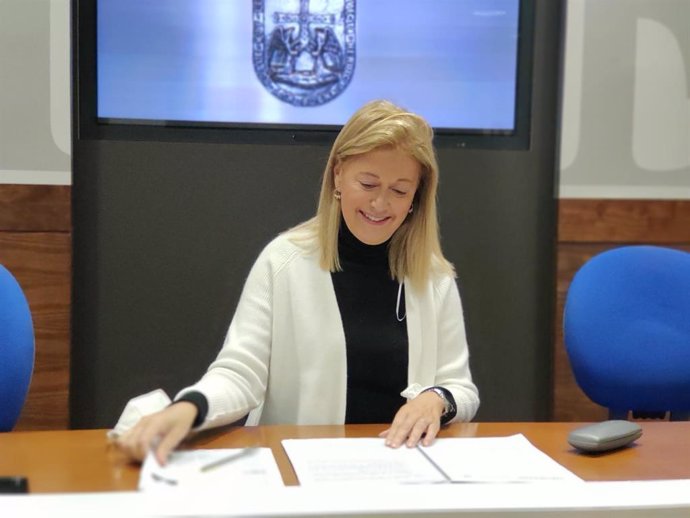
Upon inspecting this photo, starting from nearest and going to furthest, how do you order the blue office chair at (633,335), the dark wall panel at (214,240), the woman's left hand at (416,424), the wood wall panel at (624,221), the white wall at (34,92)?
the woman's left hand at (416,424) → the blue office chair at (633,335) → the white wall at (34,92) → the dark wall panel at (214,240) → the wood wall panel at (624,221)

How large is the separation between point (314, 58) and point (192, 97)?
1.45ft

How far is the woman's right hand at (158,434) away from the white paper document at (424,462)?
0.60 ft

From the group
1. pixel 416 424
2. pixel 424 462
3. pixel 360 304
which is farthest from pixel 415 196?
pixel 424 462

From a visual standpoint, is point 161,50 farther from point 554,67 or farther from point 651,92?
point 651,92

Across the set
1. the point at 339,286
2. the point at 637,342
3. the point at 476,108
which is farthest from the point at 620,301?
the point at 476,108

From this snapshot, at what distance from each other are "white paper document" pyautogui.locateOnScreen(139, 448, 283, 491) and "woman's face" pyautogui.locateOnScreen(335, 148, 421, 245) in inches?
24.9

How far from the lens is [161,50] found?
2.74 m

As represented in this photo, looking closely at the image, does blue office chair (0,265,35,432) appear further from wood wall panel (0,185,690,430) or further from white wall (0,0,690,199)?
white wall (0,0,690,199)

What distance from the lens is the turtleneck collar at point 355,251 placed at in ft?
5.98

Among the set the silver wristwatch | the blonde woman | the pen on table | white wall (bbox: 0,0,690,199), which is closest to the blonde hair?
the blonde woman

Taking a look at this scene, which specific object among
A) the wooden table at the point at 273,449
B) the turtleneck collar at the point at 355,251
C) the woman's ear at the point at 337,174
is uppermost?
the woman's ear at the point at 337,174

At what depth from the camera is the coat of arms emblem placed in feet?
9.05

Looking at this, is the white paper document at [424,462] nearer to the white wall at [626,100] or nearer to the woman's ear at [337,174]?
the woman's ear at [337,174]

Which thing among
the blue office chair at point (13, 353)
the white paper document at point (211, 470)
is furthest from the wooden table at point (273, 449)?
the blue office chair at point (13, 353)
